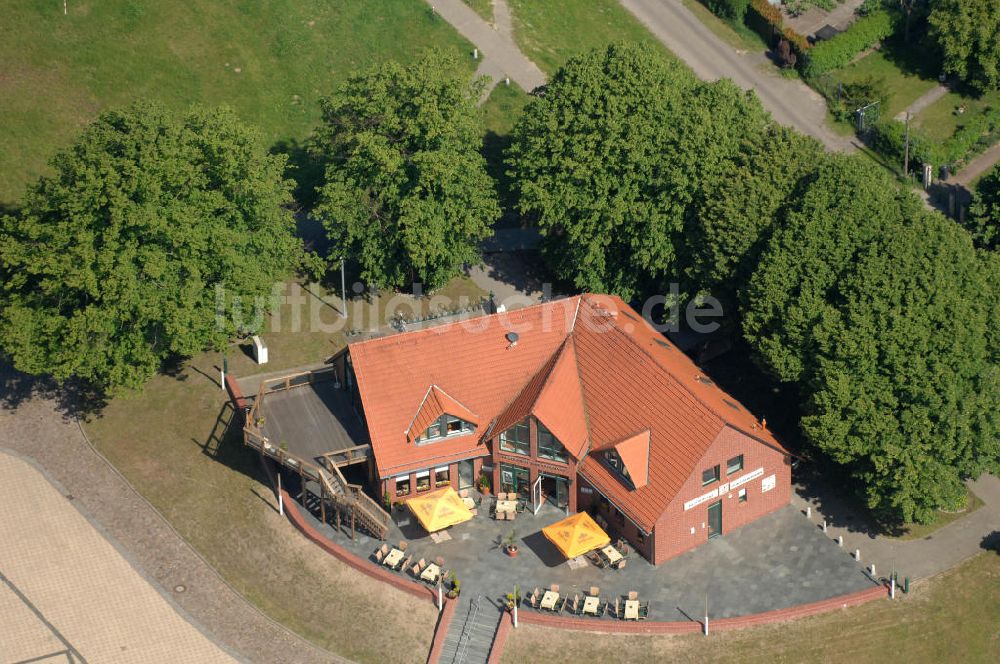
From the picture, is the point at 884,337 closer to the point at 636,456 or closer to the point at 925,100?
the point at 636,456

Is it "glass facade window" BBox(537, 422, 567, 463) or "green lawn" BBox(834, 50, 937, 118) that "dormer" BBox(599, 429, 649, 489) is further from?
Answer: "green lawn" BBox(834, 50, 937, 118)

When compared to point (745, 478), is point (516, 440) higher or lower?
lower

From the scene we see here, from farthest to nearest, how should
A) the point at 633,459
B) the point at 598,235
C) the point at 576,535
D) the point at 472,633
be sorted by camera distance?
the point at 598,235
the point at 633,459
the point at 576,535
the point at 472,633

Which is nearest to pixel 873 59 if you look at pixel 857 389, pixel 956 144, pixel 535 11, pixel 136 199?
pixel 956 144

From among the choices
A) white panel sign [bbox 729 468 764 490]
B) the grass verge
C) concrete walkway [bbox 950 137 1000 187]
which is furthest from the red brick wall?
concrete walkway [bbox 950 137 1000 187]

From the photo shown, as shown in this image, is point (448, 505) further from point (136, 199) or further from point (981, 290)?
point (981, 290)

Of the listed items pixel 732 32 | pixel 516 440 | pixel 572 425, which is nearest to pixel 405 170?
pixel 516 440

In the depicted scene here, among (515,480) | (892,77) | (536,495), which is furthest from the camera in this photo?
(892,77)

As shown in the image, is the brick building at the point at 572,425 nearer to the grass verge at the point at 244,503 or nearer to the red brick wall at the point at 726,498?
the red brick wall at the point at 726,498
